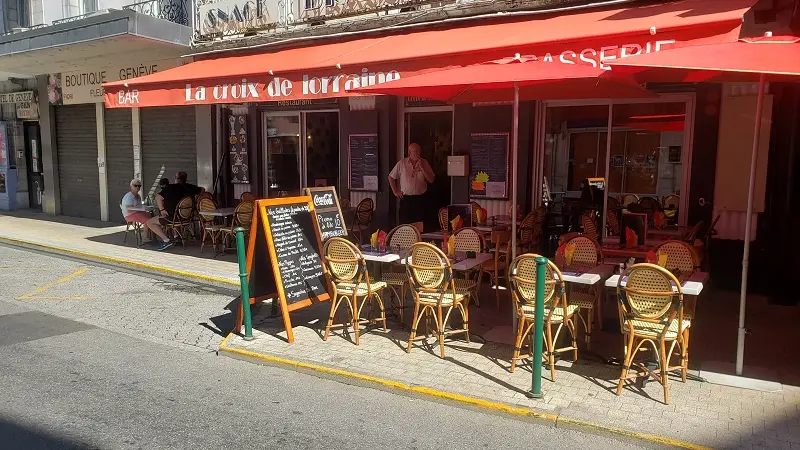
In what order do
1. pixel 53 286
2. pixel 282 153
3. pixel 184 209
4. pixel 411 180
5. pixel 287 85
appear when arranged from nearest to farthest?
pixel 287 85
pixel 53 286
pixel 411 180
pixel 184 209
pixel 282 153

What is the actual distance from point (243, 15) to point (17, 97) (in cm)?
1052

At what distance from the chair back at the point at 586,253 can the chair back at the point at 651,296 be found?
1.26m

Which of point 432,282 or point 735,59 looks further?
point 432,282

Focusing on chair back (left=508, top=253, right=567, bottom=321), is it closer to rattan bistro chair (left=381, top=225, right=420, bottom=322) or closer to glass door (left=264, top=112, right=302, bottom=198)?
rattan bistro chair (left=381, top=225, right=420, bottom=322)

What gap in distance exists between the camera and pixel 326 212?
691 cm

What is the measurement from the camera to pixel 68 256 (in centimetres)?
1144

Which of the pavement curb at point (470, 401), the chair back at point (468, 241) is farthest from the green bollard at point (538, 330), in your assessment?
the chair back at point (468, 241)

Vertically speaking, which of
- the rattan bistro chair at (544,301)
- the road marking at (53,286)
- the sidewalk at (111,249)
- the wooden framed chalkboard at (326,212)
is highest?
the wooden framed chalkboard at (326,212)

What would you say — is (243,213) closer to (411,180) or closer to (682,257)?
(411,180)

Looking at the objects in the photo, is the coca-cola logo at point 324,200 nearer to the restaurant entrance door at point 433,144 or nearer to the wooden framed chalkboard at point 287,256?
the wooden framed chalkboard at point 287,256

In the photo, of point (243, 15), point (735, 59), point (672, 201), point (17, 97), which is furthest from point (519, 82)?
point (17, 97)

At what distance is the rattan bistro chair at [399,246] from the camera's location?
671cm

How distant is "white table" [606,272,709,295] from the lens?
4629 millimetres

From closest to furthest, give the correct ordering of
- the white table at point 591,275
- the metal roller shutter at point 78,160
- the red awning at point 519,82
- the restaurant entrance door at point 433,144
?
the red awning at point 519,82 < the white table at point 591,275 < the restaurant entrance door at point 433,144 < the metal roller shutter at point 78,160
